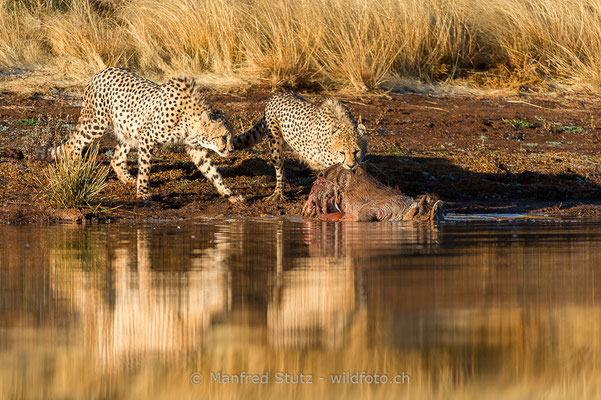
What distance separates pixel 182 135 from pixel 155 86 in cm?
89

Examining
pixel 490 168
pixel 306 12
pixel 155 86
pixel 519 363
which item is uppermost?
pixel 306 12

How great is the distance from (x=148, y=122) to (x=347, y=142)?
7.65 feet

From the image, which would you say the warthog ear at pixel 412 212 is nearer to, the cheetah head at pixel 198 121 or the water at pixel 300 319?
the water at pixel 300 319

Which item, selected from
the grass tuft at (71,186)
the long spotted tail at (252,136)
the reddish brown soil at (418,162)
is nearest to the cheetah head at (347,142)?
the reddish brown soil at (418,162)

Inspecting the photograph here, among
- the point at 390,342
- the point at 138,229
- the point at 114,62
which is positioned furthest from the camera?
the point at 114,62

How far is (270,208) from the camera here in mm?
Answer: 11766

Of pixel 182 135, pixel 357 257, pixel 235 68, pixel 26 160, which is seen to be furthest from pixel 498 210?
pixel 235 68

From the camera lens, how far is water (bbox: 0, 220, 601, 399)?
429 centimetres

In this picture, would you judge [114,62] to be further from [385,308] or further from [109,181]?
[385,308]

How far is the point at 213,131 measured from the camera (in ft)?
38.6

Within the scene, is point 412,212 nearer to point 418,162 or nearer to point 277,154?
point 277,154
